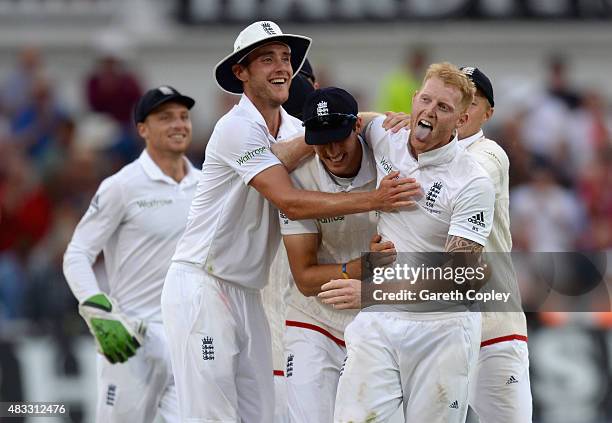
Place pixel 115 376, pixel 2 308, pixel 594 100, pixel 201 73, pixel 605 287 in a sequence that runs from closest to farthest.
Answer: pixel 115 376 < pixel 605 287 < pixel 2 308 < pixel 594 100 < pixel 201 73

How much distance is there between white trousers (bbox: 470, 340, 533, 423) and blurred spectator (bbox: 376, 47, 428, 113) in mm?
7428

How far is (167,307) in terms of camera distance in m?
9.12

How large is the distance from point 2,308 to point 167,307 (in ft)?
21.9

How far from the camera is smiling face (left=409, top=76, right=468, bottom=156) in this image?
8.02 m

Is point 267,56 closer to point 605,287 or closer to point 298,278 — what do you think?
point 298,278

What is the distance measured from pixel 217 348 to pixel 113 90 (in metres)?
9.41

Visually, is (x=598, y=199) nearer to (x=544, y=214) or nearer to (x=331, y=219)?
(x=544, y=214)

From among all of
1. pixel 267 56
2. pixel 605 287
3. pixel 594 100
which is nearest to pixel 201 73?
pixel 594 100

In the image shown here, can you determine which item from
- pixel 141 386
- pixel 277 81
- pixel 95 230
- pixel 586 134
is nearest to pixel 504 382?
pixel 277 81

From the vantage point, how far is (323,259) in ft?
29.2

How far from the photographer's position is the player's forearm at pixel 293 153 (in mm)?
8703

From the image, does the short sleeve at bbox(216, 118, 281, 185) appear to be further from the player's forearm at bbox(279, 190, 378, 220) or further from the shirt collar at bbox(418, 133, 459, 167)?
the shirt collar at bbox(418, 133, 459, 167)

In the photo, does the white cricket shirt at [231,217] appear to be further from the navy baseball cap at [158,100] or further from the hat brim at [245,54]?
the navy baseball cap at [158,100]

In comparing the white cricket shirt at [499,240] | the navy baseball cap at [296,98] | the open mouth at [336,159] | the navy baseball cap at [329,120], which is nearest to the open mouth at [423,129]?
the navy baseball cap at [329,120]
